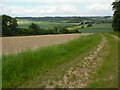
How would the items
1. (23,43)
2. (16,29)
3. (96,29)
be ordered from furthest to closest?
(96,29) → (16,29) → (23,43)

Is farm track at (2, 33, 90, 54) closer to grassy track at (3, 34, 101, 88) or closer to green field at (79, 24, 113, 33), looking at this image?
grassy track at (3, 34, 101, 88)

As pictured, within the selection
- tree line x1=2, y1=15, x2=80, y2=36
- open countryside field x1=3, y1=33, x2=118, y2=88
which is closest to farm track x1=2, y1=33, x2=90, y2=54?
open countryside field x1=3, y1=33, x2=118, y2=88

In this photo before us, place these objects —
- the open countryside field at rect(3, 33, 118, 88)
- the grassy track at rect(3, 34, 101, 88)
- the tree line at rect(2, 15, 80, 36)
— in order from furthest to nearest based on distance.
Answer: the tree line at rect(2, 15, 80, 36)
the grassy track at rect(3, 34, 101, 88)
the open countryside field at rect(3, 33, 118, 88)

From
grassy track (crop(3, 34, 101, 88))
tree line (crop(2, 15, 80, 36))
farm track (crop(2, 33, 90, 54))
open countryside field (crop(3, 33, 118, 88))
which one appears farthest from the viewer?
tree line (crop(2, 15, 80, 36))

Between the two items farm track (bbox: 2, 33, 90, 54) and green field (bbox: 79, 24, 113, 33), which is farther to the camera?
green field (bbox: 79, 24, 113, 33)

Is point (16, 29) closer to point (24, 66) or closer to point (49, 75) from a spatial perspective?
point (24, 66)

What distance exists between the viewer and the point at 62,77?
786cm

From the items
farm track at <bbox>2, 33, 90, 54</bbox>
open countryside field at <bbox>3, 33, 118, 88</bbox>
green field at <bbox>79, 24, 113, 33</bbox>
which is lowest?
farm track at <bbox>2, 33, 90, 54</bbox>

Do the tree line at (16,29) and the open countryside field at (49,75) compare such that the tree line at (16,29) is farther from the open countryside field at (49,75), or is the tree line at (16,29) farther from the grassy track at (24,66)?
the open countryside field at (49,75)

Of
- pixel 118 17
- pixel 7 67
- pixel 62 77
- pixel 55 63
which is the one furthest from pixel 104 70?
pixel 118 17

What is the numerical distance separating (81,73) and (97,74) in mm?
763

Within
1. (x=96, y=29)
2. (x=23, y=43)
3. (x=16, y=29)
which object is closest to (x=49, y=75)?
(x=23, y=43)

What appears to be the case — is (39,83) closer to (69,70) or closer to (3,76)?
(3,76)

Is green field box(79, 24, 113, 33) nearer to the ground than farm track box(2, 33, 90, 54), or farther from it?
farther from it
